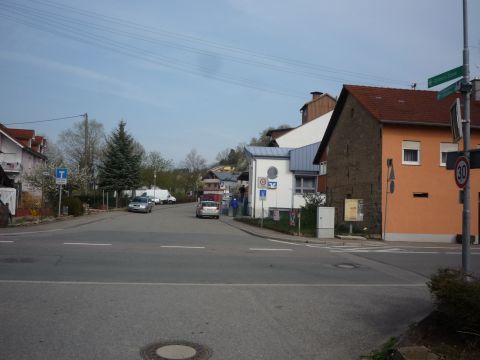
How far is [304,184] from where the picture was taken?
4397 cm

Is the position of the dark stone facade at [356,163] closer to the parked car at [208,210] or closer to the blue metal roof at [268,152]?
the blue metal roof at [268,152]

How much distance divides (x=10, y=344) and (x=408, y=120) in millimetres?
21590

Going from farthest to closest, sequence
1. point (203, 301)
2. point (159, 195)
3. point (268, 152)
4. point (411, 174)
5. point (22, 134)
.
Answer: point (159, 195) < point (22, 134) < point (268, 152) < point (411, 174) < point (203, 301)

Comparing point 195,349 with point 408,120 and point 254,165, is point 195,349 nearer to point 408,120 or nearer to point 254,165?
point 408,120

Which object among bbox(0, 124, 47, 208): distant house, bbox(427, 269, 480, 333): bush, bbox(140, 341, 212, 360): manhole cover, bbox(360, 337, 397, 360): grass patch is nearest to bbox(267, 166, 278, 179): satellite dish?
bbox(0, 124, 47, 208): distant house

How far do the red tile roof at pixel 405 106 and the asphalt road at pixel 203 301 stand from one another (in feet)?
34.9

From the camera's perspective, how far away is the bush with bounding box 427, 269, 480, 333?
5.34m

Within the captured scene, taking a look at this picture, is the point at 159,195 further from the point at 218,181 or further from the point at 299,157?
the point at 299,157

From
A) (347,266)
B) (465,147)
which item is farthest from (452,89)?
(347,266)

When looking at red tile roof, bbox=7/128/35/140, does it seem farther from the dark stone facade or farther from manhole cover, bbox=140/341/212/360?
manhole cover, bbox=140/341/212/360

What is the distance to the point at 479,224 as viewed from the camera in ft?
78.8

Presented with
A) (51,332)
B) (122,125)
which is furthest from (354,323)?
(122,125)

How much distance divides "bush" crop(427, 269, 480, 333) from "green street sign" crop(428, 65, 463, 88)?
17.9 feet

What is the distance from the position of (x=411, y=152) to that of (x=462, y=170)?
15.6 meters
